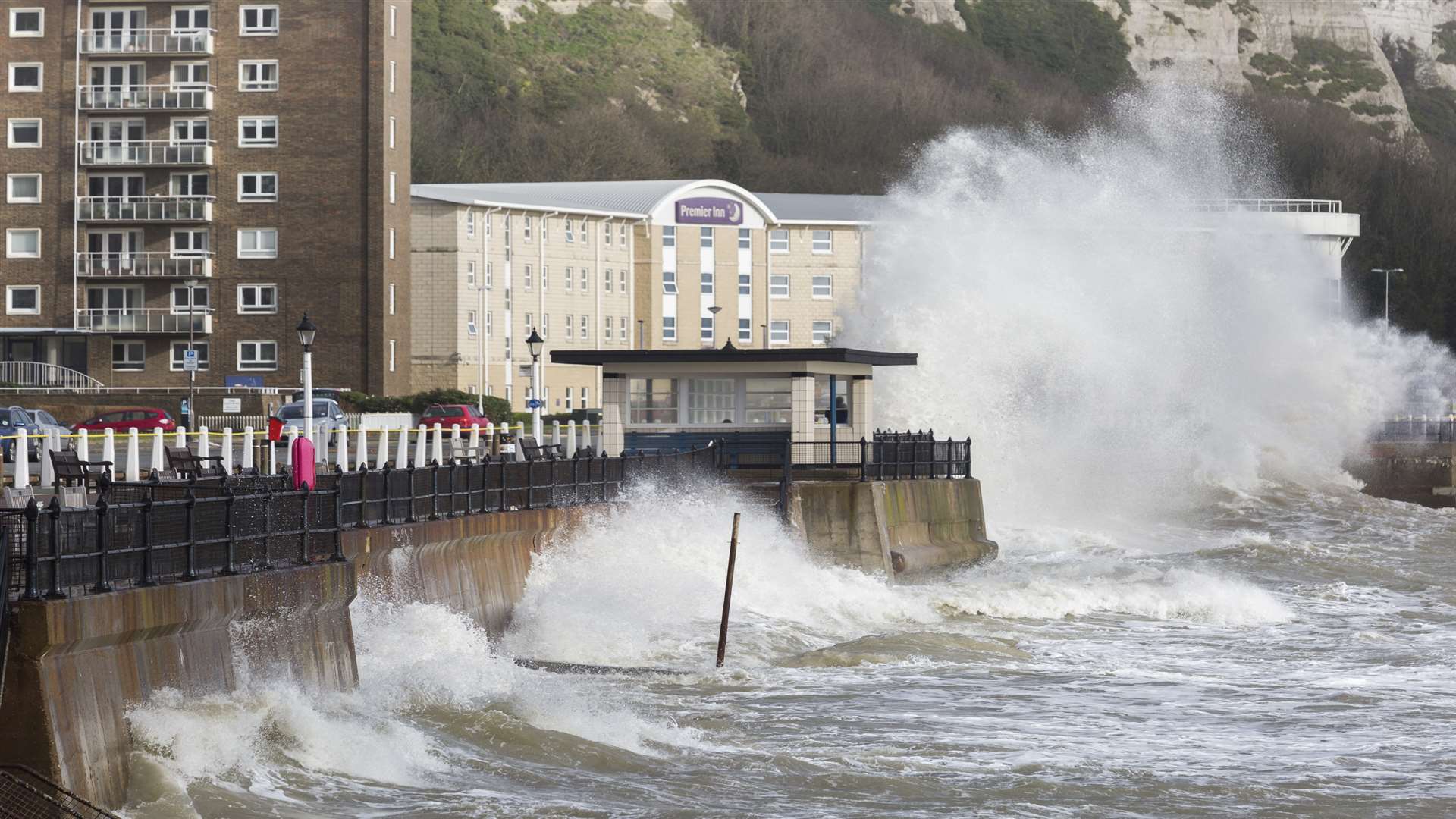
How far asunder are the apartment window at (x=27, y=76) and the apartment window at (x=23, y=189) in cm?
343

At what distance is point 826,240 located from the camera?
337 ft

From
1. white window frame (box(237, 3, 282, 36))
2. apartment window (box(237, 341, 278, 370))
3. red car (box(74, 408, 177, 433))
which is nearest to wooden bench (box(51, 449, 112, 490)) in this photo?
red car (box(74, 408, 177, 433))

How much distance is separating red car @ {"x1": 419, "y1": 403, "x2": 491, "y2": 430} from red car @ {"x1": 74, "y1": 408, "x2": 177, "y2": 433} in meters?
8.65

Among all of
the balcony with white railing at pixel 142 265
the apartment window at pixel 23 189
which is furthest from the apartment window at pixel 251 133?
the apartment window at pixel 23 189

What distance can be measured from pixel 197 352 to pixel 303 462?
203ft

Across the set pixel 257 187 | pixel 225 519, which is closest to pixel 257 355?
pixel 257 187

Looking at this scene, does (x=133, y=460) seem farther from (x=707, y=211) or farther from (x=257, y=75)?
(x=707, y=211)

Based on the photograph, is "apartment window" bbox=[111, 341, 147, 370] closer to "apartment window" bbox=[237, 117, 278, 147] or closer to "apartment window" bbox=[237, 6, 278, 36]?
"apartment window" bbox=[237, 117, 278, 147]

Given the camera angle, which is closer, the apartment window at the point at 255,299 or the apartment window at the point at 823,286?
the apartment window at the point at 255,299

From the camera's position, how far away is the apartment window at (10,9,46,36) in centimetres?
8250

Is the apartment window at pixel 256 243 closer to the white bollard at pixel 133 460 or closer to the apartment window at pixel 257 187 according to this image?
the apartment window at pixel 257 187

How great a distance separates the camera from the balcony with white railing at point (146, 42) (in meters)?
82.4

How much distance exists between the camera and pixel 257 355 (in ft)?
272

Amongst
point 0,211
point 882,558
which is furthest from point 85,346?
point 882,558
